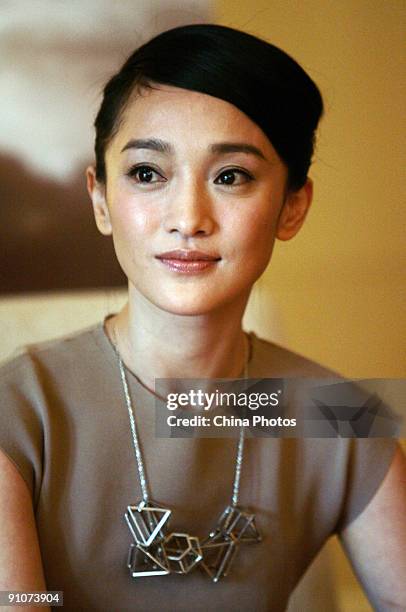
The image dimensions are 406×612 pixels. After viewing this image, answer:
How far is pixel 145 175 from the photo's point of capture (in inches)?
31.2

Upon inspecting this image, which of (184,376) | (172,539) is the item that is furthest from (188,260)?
(172,539)

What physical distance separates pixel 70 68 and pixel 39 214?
0.15 m

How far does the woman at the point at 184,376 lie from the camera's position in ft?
2.58

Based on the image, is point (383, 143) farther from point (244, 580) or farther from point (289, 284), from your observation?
point (244, 580)

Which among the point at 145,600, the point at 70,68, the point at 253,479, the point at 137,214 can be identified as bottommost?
the point at 145,600

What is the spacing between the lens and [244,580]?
857mm

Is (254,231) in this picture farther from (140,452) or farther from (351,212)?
(140,452)

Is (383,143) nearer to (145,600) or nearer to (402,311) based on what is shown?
(402,311)

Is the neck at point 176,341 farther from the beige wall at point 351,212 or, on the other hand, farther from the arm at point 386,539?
the arm at point 386,539

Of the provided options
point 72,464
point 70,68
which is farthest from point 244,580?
point 70,68

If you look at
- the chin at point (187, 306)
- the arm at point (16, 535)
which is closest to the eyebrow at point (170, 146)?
the chin at point (187, 306)

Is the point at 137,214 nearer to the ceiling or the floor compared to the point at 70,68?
nearer to the floor

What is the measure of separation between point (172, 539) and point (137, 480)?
0.07 metres

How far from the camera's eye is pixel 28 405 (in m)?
0.81
